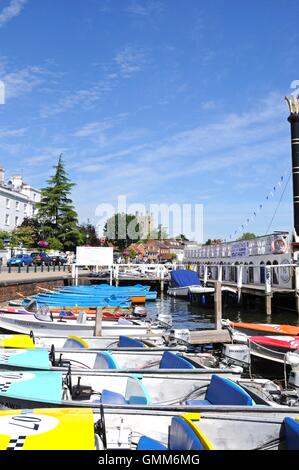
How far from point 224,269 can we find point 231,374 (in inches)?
→ 1251

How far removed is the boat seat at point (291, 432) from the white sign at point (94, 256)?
37966mm

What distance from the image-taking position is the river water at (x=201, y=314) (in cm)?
2442

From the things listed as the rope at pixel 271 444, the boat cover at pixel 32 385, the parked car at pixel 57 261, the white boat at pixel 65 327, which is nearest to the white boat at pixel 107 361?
the boat cover at pixel 32 385

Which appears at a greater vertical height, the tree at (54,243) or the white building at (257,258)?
the tree at (54,243)

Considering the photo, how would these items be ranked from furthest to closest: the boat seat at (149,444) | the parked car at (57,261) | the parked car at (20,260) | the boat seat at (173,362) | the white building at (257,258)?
the parked car at (57,261) → the parked car at (20,260) → the white building at (257,258) → the boat seat at (173,362) → the boat seat at (149,444)

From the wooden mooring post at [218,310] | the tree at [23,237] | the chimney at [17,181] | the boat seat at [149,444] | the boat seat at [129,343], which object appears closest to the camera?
the boat seat at [149,444]

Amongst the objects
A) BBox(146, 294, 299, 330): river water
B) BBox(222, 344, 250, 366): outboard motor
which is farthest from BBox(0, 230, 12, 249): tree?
BBox(222, 344, 250, 366): outboard motor

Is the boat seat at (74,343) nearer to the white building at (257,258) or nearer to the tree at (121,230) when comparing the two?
the white building at (257,258)

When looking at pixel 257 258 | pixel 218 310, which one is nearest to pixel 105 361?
pixel 218 310

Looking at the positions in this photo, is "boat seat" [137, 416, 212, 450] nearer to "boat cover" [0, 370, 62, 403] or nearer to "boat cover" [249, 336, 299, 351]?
"boat cover" [0, 370, 62, 403]

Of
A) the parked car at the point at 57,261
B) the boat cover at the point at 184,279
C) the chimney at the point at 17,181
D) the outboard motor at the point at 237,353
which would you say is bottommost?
the outboard motor at the point at 237,353

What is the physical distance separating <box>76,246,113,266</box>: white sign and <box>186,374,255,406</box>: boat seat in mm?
35804

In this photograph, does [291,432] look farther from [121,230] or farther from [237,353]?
[121,230]
